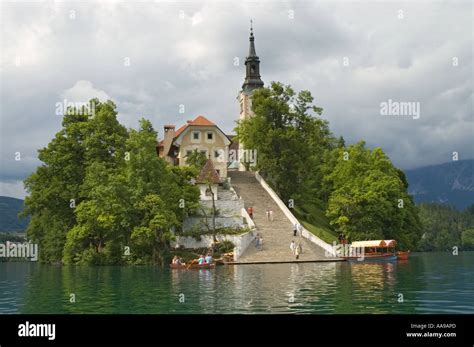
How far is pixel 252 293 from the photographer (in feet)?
87.9

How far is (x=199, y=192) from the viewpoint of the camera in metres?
59.7

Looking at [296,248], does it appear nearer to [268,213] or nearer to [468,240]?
[268,213]

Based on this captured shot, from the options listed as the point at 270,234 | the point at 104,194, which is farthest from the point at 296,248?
the point at 104,194

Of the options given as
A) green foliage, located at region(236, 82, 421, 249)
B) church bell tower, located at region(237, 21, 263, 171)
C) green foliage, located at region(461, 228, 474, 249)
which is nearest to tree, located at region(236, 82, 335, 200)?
green foliage, located at region(236, 82, 421, 249)

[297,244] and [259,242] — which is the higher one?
[259,242]

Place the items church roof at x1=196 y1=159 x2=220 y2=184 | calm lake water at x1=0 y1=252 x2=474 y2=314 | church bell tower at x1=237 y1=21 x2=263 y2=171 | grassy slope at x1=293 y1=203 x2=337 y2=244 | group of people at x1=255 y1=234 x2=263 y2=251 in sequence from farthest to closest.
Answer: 1. church bell tower at x1=237 y1=21 x2=263 y2=171
2. church roof at x1=196 y1=159 x2=220 y2=184
3. grassy slope at x1=293 y1=203 x2=337 y2=244
4. group of people at x1=255 y1=234 x2=263 y2=251
5. calm lake water at x1=0 y1=252 x2=474 y2=314

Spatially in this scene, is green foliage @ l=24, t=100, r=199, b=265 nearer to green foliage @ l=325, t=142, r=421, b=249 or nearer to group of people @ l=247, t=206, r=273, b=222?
group of people @ l=247, t=206, r=273, b=222

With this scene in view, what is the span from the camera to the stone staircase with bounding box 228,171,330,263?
166 ft

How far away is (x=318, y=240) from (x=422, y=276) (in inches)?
687

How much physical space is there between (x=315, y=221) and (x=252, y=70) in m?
49.1

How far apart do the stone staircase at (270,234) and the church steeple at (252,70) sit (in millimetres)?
41660

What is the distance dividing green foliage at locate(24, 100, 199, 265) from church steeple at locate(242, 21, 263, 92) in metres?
48.5

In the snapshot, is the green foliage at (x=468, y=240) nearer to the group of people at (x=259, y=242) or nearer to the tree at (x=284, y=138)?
the tree at (x=284, y=138)
